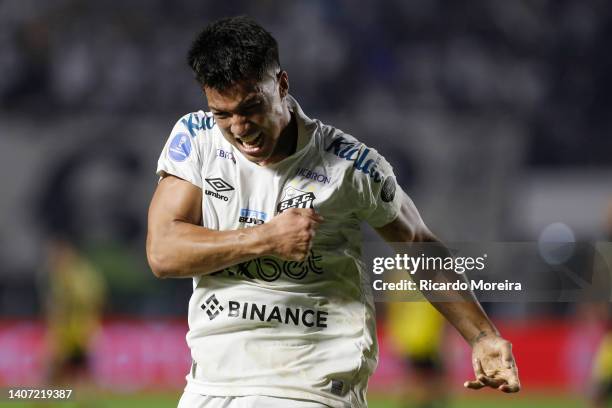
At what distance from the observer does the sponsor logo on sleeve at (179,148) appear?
3328 mm

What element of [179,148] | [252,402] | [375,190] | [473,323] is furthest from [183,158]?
[473,323]

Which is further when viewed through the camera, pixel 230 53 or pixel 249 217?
pixel 249 217

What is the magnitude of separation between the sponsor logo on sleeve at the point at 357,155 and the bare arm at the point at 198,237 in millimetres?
383

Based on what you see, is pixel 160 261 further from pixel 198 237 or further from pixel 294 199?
pixel 294 199

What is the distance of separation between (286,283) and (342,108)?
1007cm

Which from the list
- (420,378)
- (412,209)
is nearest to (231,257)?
(412,209)

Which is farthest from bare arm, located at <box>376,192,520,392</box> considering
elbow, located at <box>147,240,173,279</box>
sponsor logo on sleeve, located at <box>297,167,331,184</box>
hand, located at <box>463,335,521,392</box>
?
elbow, located at <box>147,240,173,279</box>

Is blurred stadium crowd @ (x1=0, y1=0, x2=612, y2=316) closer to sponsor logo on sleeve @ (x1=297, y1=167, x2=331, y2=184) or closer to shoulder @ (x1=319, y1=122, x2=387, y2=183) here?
shoulder @ (x1=319, y1=122, x2=387, y2=183)

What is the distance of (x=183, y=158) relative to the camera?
131 inches

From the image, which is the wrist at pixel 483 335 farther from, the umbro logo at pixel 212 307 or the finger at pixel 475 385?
the umbro logo at pixel 212 307

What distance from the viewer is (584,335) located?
460 inches

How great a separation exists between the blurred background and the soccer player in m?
7.45

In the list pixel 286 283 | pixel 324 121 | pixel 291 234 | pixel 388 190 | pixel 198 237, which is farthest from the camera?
pixel 324 121

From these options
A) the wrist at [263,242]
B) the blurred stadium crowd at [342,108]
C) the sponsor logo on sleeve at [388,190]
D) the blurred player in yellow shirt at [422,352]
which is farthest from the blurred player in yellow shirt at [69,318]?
the wrist at [263,242]
